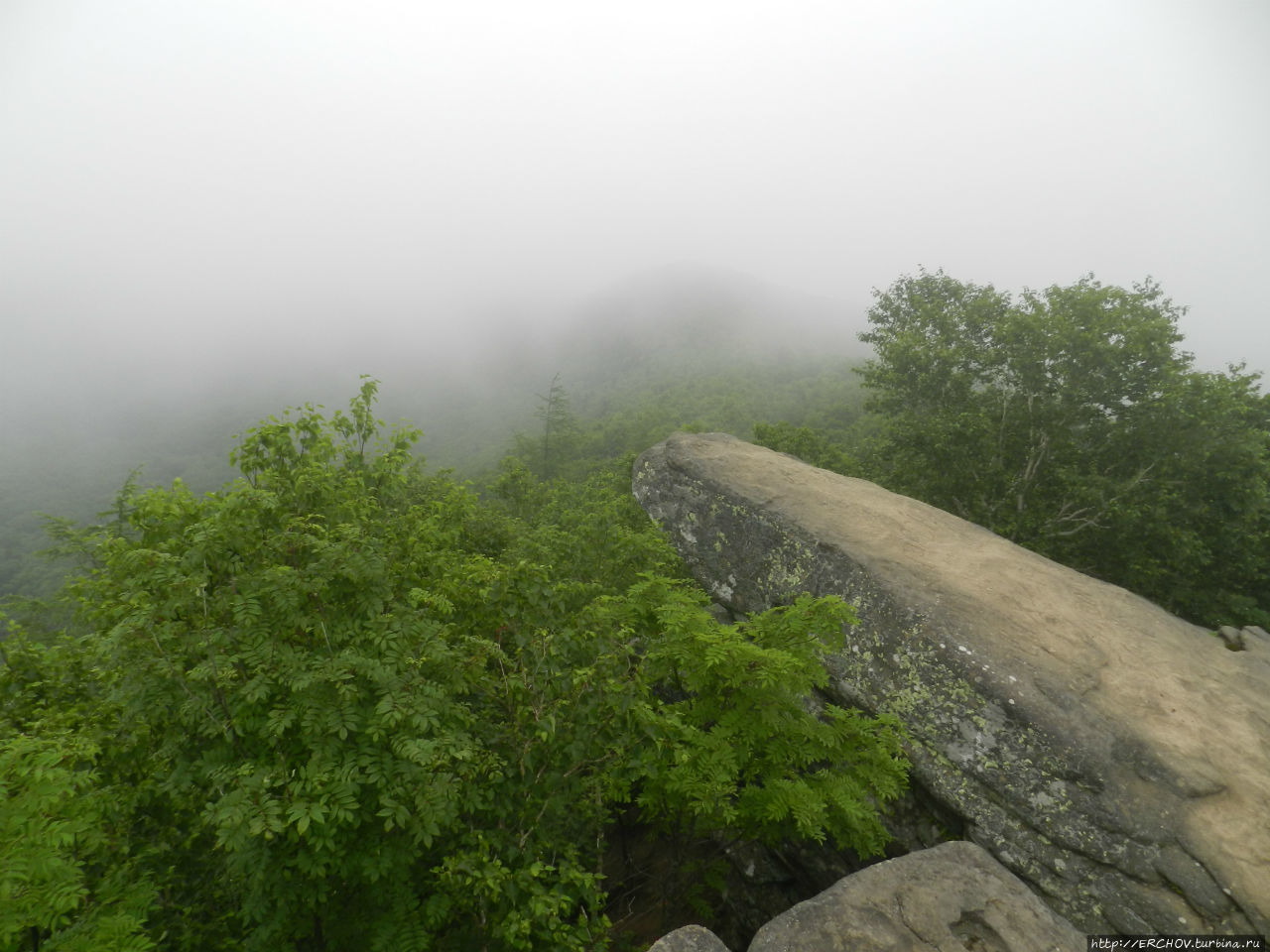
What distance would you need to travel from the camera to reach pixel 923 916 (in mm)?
4832

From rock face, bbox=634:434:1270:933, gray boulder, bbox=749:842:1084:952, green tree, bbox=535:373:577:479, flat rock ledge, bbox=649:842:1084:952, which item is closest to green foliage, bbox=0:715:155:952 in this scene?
flat rock ledge, bbox=649:842:1084:952

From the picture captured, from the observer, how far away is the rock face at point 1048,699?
6238 mm

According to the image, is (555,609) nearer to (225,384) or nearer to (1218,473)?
(1218,473)

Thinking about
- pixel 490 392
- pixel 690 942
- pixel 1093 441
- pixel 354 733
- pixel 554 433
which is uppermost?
pixel 354 733

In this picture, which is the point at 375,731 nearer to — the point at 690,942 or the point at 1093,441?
the point at 690,942

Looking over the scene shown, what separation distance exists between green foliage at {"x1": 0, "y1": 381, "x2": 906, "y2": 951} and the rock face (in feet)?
6.96

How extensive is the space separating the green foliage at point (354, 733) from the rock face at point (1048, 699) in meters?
2.12

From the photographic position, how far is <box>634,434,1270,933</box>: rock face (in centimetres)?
624

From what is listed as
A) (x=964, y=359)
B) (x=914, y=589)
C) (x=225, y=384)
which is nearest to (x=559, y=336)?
(x=225, y=384)

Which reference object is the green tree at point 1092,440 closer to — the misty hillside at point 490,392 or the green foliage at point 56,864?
the green foliage at point 56,864

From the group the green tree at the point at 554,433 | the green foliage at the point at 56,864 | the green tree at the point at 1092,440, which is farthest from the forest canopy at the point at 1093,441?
the green tree at the point at 554,433

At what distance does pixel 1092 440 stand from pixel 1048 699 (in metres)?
14.2

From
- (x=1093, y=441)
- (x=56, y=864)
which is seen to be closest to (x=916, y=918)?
(x=56, y=864)

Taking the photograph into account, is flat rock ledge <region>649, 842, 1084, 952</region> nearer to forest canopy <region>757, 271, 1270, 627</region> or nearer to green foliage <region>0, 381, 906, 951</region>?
green foliage <region>0, 381, 906, 951</region>
